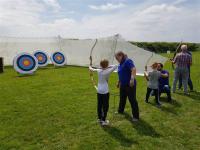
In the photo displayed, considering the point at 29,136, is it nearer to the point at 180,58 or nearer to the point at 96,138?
the point at 96,138

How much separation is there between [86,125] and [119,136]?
0.80 metres

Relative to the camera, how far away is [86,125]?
17.3 feet

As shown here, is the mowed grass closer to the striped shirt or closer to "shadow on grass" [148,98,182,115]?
"shadow on grass" [148,98,182,115]

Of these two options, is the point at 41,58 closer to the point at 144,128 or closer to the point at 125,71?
the point at 125,71

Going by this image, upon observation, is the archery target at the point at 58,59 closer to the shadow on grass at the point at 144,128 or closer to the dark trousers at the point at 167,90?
the dark trousers at the point at 167,90

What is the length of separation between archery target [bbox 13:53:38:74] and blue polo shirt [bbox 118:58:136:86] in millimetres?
8788

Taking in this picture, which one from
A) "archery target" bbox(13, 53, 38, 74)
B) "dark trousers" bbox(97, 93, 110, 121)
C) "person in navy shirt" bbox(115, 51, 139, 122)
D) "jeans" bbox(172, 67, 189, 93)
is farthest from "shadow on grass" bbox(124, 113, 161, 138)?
"archery target" bbox(13, 53, 38, 74)

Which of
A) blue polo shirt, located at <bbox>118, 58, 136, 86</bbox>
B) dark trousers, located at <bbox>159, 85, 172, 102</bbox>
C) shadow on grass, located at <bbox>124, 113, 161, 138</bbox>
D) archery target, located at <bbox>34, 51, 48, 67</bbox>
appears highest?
blue polo shirt, located at <bbox>118, 58, 136, 86</bbox>

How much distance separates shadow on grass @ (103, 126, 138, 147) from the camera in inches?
174

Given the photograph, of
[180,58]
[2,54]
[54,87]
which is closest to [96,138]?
[180,58]

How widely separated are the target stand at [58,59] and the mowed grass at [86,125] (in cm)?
949

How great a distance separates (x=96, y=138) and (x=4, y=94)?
15.5 feet

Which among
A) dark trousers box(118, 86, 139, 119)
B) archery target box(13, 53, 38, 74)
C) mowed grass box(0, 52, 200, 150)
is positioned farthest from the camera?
archery target box(13, 53, 38, 74)

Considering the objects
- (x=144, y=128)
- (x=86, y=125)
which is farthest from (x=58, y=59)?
(x=144, y=128)
